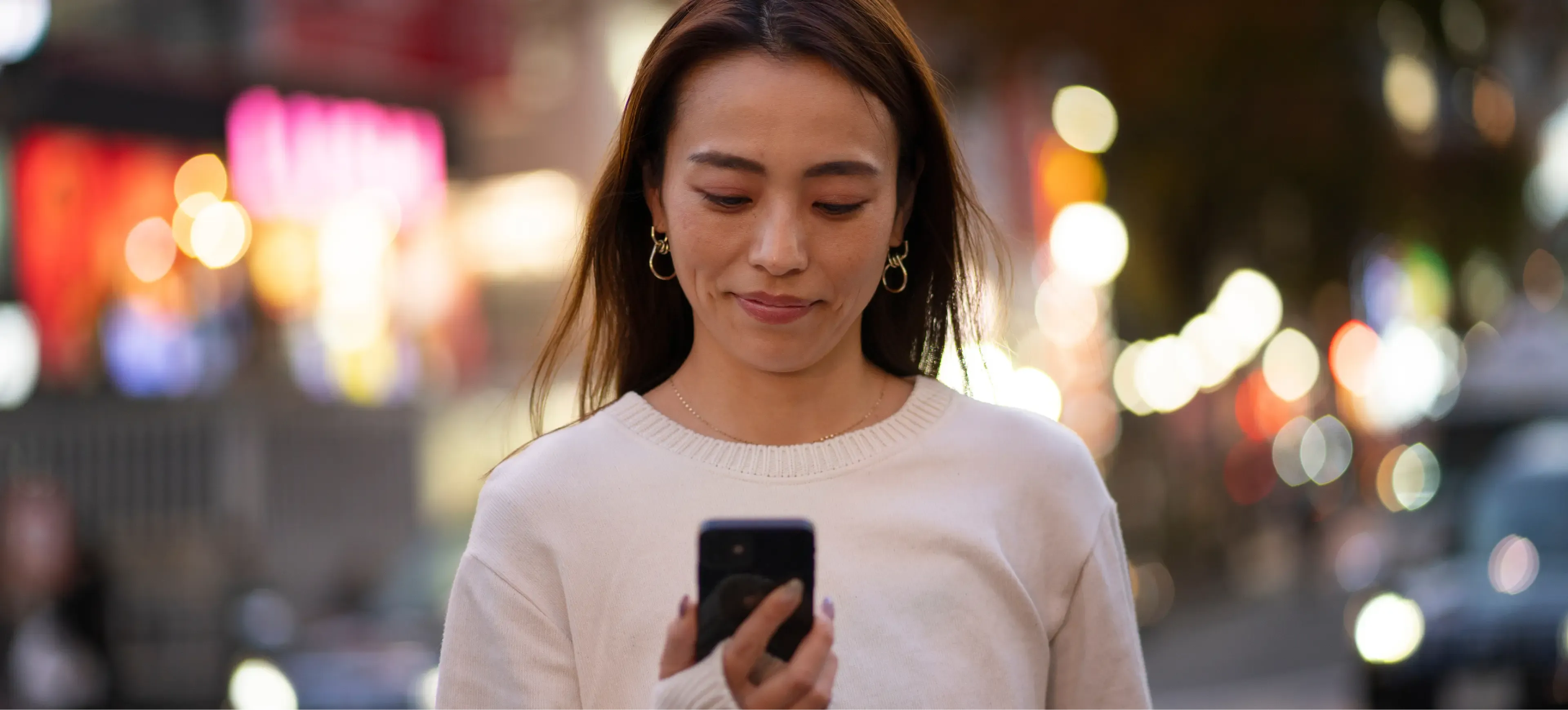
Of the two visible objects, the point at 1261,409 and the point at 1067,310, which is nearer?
the point at 1067,310

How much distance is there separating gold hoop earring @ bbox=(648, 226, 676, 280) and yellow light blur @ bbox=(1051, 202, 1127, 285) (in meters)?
21.5

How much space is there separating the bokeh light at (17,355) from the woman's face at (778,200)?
14.3m

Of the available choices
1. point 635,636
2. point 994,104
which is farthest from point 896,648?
point 994,104

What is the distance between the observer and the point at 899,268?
2557mm

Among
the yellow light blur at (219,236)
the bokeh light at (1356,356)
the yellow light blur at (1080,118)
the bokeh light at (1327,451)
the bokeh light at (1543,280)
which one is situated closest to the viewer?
the yellow light blur at (219,236)

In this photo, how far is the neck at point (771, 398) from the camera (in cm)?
239

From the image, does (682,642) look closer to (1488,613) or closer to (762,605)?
(762,605)

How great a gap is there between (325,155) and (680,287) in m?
16.1

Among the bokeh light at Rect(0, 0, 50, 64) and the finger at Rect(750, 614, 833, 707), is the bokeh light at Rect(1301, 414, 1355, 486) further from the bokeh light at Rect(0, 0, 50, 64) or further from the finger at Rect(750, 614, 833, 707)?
the finger at Rect(750, 614, 833, 707)

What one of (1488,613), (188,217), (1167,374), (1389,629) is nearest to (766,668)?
(1488,613)

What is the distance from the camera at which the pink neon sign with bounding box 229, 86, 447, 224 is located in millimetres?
17188

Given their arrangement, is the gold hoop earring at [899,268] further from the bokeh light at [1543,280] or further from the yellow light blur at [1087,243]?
the bokeh light at [1543,280]

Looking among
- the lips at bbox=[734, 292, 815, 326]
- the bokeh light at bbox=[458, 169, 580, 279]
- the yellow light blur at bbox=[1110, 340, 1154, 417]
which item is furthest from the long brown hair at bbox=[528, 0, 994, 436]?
the yellow light blur at bbox=[1110, 340, 1154, 417]

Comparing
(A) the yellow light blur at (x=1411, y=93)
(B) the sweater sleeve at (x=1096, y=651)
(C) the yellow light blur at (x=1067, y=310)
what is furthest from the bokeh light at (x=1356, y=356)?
(B) the sweater sleeve at (x=1096, y=651)
